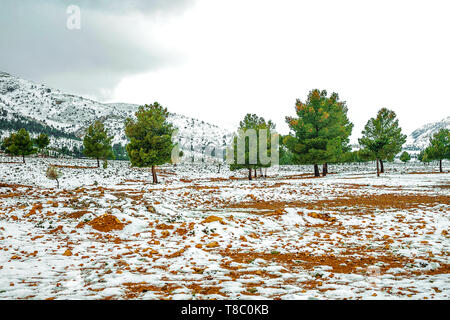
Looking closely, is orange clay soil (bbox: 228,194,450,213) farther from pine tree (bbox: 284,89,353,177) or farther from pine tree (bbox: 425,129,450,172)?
pine tree (bbox: 425,129,450,172)

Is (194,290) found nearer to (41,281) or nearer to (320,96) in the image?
(41,281)

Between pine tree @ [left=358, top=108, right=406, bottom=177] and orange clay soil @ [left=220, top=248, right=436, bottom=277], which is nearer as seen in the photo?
orange clay soil @ [left=220, top=248, right=436, bottom=277]

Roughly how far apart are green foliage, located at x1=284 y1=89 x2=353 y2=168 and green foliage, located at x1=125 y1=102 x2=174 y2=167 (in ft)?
54.2

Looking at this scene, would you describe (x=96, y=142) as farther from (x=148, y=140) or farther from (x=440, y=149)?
(x=440, y=149)

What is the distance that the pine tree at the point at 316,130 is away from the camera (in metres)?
30.9

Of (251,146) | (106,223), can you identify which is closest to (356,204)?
(106,223)

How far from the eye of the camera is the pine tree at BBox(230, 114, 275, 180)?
31484 millimetres

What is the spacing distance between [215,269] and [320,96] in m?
32.7

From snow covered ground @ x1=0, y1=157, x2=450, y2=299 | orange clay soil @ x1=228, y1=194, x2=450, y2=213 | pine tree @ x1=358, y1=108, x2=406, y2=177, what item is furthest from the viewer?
pine tree @ x1=358, y1=108, x2=406, y2=177

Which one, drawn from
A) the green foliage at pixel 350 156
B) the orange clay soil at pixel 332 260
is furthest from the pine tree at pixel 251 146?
the orange clay soil at pixel 332 260

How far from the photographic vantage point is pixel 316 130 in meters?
32.1

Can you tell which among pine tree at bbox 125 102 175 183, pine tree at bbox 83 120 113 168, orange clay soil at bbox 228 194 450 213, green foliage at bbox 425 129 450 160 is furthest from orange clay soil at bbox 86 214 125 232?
green foliage at bbox 425 129 450 160

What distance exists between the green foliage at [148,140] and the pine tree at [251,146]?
8.81 metres
